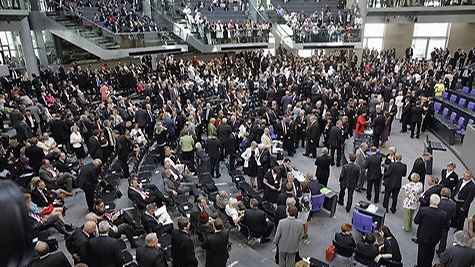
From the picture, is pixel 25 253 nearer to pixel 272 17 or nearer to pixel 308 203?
pixel 308 203

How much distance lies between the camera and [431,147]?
9.89m

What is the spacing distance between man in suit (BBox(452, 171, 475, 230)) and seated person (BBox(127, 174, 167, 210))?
6348 millimetres

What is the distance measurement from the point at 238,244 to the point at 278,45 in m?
22.1

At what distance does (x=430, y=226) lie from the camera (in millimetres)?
6059

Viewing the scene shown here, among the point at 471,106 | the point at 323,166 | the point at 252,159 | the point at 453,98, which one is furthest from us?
the point at 453,98

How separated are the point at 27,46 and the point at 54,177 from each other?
1323cm

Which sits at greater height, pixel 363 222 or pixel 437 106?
pixel 437 106

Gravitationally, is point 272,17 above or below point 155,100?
above

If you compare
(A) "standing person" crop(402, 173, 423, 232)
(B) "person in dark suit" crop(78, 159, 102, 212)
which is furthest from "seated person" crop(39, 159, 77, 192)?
(A) "standing person" crop(402, 173, 423, 232)

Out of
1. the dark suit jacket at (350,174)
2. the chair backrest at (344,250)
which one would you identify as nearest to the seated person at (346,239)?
the chair backrest at (344,250)

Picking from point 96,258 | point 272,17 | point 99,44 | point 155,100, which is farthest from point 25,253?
point 272,17

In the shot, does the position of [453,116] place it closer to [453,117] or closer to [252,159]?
[453,117]

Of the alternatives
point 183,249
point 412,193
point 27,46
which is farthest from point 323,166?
point 27,46

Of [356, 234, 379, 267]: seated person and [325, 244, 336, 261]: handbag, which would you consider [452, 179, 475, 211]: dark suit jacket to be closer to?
[356, 234, 379, 267]: seated person
